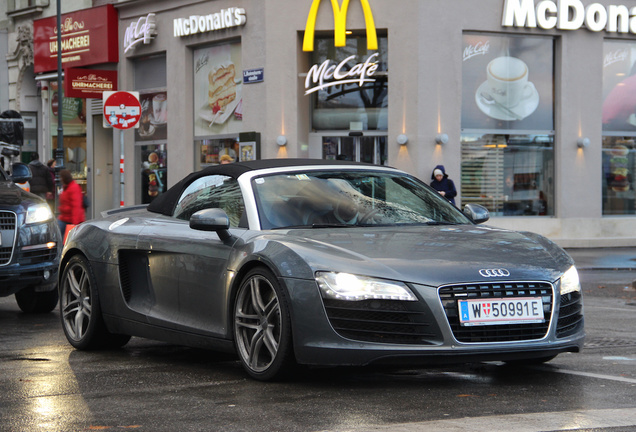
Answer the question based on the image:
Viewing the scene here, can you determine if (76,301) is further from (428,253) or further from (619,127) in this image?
(619,127)

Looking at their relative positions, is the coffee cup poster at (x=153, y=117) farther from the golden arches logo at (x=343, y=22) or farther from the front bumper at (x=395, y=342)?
the front bumper at (x=395, y=342)

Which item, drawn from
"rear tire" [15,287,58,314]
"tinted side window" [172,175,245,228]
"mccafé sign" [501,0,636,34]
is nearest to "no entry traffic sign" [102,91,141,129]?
"mccafé sign" [501,0,636,34]

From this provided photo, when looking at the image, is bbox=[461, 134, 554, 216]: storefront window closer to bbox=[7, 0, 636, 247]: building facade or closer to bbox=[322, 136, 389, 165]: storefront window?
bbox=[7, 0, 636, 247]: building facade

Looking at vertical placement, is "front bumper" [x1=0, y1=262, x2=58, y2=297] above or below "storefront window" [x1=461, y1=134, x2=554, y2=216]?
below

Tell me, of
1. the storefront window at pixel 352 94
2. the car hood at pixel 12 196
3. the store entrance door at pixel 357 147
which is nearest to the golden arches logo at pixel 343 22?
the storefront window at pixel 352 94

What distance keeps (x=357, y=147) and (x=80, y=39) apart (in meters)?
10.0

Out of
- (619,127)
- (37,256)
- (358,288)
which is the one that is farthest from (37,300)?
(619,127)

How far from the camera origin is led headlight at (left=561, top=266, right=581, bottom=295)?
6.46 meters

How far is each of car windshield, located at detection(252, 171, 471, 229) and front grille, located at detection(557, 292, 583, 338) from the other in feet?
3.75

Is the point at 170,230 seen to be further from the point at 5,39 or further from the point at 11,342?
the point at 5,39

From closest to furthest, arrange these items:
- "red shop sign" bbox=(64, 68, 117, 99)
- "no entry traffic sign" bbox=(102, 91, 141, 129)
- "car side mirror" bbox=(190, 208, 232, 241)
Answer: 1. "car side mirror" bbox=(190, 208, 232, 241)
2. "no entry traffic sign" bbox=(102, 91, 141, 129)
3. "red shop sign" bbox=(64, 68, 117, 99)

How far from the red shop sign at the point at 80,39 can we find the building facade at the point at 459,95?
146 inches

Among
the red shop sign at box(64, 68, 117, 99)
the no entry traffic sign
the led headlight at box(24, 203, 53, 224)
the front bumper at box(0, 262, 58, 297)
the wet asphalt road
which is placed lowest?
the wet asphalt road

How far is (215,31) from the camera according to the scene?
25953mm
